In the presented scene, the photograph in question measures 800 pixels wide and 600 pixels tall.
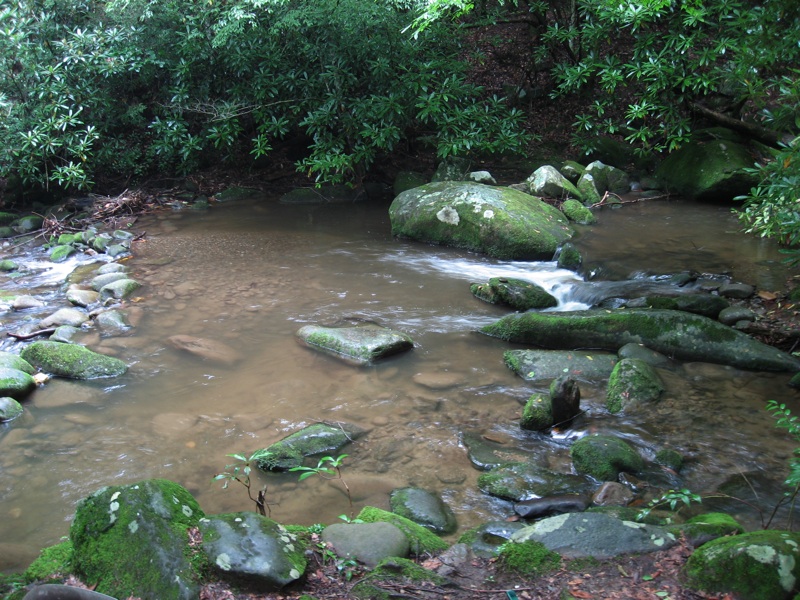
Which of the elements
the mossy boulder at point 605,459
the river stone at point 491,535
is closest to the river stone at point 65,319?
the river stone at point 491,535

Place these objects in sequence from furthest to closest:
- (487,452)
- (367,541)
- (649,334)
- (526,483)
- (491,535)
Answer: (649,334)
(487,452)
(526,483)
(491,535)
(367,541)

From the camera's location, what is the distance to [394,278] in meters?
8.42

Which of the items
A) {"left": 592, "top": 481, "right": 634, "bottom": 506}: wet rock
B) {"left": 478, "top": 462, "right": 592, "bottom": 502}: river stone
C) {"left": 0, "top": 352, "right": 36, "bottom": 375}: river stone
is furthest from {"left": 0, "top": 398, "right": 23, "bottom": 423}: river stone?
{"left": 592, "top": 481, "right": 634, "bottom": 506}: wet rock

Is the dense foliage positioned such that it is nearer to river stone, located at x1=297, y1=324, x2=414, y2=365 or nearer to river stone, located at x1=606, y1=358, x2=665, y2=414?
river stone, located at x1=297, y1=324, x2=414, y2=365

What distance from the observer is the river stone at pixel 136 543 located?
8.62 ft

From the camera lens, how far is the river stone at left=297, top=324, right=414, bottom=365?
6.13 m

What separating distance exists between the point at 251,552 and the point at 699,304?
5.41 meters

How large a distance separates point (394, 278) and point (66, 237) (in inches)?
221

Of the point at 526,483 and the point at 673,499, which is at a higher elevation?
the point at 673,499

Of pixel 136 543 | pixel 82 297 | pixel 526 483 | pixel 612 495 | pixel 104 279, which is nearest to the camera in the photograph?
pixel 136 543

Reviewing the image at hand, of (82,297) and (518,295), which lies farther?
(82,297)

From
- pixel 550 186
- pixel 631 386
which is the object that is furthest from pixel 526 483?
pixel 550 186

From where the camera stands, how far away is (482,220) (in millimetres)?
9289

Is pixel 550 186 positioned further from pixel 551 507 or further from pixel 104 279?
pixel 551 507
